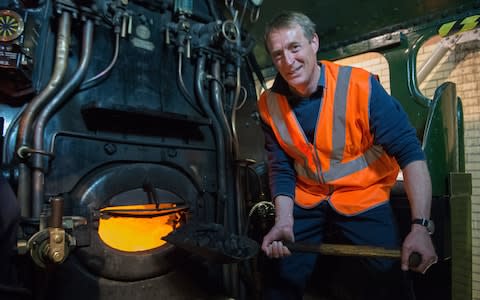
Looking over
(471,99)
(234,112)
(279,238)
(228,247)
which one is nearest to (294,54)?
(279,238)

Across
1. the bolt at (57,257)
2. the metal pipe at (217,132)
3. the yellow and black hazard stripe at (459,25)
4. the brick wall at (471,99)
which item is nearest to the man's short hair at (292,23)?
the metal pipe at (217,132)

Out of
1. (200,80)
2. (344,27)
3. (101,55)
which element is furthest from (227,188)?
(344,27)

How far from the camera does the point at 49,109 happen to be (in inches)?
83.3

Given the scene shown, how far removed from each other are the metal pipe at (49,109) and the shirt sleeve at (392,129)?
1848 mm

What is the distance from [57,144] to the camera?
86.3 inches

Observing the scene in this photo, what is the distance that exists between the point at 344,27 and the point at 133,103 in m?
2.31

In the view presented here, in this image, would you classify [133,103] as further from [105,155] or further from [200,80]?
[200,80]

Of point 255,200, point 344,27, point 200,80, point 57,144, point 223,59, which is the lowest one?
point 255,200

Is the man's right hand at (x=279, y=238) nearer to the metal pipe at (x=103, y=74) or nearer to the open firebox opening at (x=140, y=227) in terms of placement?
the open firebox opening at (x=140, y=227)

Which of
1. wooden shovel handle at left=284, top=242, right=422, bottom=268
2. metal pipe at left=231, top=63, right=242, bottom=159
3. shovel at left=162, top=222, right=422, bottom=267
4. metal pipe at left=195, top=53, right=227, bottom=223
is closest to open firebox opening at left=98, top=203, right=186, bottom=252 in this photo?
shovel at left=162, top=222, right=422, bottom=267

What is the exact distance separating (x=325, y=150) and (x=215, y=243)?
0.85 meters

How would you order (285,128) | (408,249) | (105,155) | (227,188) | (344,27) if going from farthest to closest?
(344,27)
(227,188)
(105,155)
(285,128)
(408,249)

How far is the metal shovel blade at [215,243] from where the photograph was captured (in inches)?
76.8

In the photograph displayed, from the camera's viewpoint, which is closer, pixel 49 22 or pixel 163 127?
pixel 49 22
